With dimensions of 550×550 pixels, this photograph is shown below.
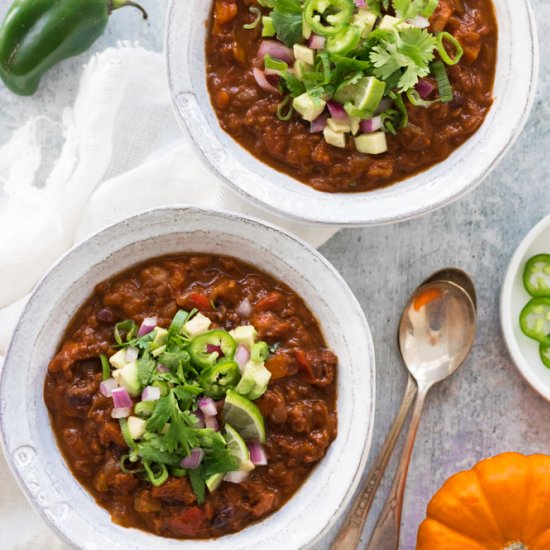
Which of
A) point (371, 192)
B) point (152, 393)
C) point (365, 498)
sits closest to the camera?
point (152, 393)

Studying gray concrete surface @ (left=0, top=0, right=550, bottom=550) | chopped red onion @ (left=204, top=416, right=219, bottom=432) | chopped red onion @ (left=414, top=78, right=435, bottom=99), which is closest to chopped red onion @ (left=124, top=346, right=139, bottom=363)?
chopped red onion @ (left=204, top=416, right=219, bottom=432)

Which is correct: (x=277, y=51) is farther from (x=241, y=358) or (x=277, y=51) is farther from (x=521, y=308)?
(x=521, y=308)

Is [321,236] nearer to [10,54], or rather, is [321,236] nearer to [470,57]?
[470,57]

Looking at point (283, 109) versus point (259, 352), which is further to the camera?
point (283, 109)

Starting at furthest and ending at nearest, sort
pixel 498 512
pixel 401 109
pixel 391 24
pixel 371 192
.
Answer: pixel 498 512, pixel 371 192, pixel 401 109, pixel 391 24

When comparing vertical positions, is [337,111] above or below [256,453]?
above

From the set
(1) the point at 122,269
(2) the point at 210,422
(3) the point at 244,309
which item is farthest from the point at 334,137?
(2) the point at 210,422
